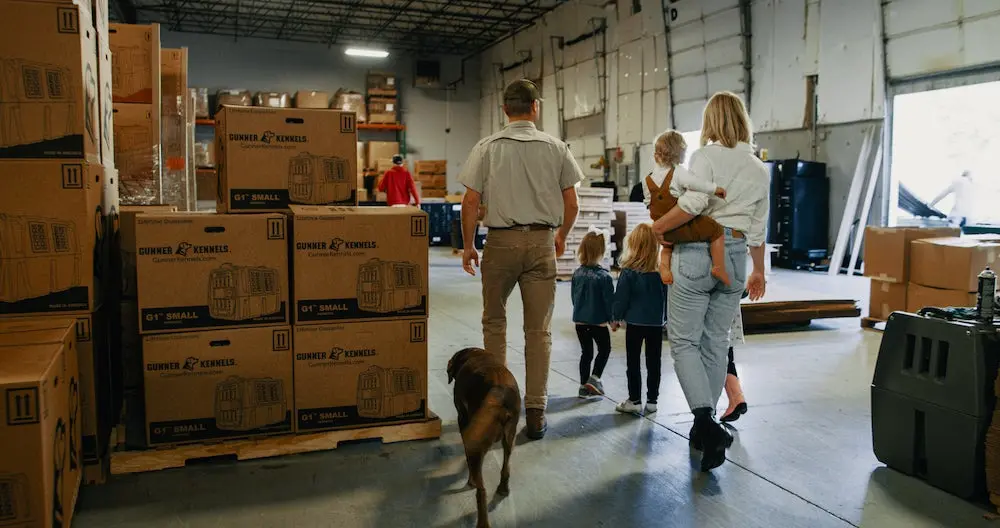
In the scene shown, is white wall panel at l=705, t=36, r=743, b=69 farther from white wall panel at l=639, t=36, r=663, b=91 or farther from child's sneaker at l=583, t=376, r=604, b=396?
child's sneaker at l=583, t=376, r=604, b=396

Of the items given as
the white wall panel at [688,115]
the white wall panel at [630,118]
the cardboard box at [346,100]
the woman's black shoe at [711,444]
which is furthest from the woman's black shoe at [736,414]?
the cardboard box at [346,100]

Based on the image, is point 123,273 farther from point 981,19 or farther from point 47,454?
point 981,19

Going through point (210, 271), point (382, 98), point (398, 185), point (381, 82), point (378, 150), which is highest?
point (381, 82)

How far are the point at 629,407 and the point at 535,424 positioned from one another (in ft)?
2.19

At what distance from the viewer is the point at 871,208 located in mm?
11156

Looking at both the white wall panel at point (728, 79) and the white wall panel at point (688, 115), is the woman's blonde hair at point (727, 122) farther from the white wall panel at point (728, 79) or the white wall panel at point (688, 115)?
the white wall panel at point (688, 115)

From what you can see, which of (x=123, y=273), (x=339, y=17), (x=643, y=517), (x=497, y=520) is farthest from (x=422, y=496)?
(x=339, y=17)

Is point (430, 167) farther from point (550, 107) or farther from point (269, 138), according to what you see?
point (269, 138)

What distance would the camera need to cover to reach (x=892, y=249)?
257 inches

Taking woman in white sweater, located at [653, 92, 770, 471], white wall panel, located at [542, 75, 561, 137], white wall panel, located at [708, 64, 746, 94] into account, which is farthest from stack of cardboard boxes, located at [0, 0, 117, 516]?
white wall panel, located at [542, 75, 561, 137]

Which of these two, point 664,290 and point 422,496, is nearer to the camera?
point 422,496

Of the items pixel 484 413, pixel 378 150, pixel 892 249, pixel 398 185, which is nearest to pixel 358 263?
pixel 484 413

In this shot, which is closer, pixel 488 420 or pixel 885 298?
pixel 488 420

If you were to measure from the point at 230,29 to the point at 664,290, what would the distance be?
63.9 ft
